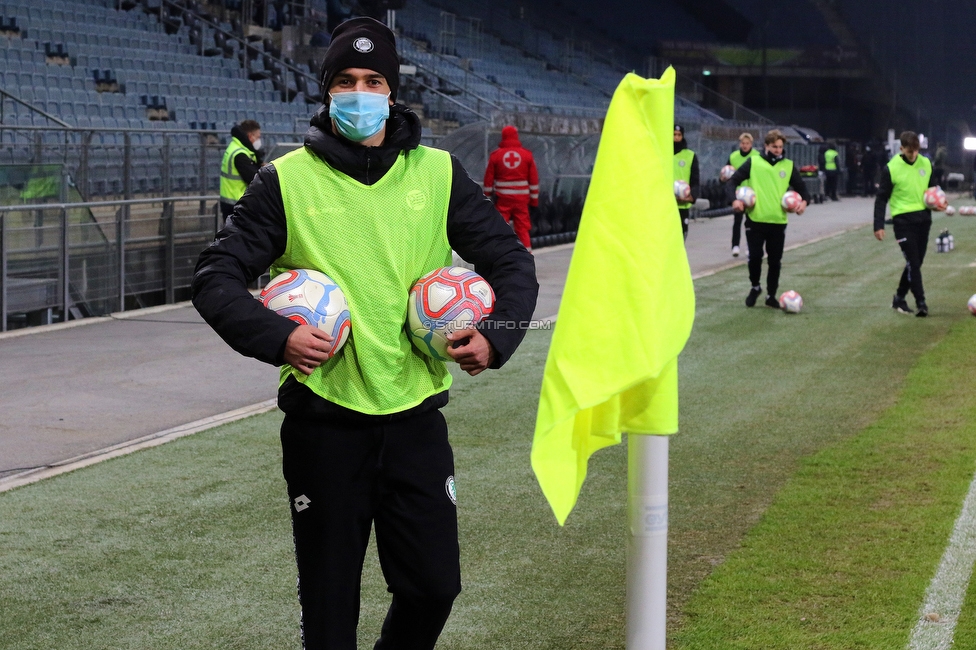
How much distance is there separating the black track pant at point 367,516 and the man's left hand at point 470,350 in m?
0.21

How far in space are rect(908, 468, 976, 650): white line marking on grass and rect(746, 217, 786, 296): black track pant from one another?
839cm

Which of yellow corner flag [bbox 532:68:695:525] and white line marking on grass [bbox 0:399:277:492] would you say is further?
white line marking on grass [bbox 0:399:277:492]

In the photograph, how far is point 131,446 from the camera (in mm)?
7629

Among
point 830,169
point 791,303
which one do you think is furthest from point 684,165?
point 830,169

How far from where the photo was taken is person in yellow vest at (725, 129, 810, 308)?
14195 mm

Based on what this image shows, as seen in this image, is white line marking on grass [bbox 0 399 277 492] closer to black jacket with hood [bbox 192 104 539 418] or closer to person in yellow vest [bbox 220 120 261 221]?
black jacket with hood [bbox 192 104 539 418]

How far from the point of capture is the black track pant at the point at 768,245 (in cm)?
1438

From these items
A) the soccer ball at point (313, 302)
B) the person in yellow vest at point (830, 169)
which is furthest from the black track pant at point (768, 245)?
the person in yellow vest at point (830, 169)

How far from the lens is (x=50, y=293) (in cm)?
1273

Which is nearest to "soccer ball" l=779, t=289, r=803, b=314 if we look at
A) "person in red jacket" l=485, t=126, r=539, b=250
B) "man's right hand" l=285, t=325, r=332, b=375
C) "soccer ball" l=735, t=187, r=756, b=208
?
"soccer ball" l=735, t=187, r=756, b=208

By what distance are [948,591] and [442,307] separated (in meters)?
2.90

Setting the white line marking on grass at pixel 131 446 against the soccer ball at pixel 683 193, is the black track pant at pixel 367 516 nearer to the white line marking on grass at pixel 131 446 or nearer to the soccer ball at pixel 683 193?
the white line marking on grass at pixel 131 446

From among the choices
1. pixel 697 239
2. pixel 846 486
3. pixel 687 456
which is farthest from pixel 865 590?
pixel 697 239

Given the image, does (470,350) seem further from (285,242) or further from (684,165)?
(684,165)
